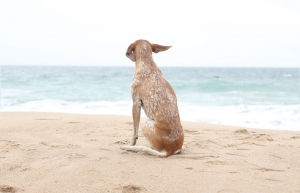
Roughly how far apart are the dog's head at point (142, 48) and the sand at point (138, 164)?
151 centimetres

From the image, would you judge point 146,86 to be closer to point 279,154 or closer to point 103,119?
point 279,154

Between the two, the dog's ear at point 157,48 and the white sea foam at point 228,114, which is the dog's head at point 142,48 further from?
the white sea foam at point 228,114

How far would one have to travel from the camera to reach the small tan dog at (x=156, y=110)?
4.49 meters

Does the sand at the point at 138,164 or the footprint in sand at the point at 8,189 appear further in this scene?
the sand at the point at 138,164

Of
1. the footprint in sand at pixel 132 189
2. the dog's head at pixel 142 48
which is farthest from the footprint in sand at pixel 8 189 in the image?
the dog's head at pixel 142 48

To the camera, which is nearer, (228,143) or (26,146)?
(26,146)

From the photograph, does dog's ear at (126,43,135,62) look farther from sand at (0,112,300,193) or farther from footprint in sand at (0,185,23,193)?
footprint in sand at (0,185,23,193)

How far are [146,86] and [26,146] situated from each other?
212 cm

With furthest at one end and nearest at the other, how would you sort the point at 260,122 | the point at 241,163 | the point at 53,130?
the point at 260,122, the point at 53,130, the point at 241,163

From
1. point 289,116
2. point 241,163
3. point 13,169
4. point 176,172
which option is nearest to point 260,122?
point 289,116

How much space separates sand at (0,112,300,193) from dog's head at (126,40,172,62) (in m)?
1.51

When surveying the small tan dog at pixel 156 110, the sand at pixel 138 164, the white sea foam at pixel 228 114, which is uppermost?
the small tan dog at pixel 156 110

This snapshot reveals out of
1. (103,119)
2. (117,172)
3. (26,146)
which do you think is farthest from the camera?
(103,119)

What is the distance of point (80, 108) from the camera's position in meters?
12.8
